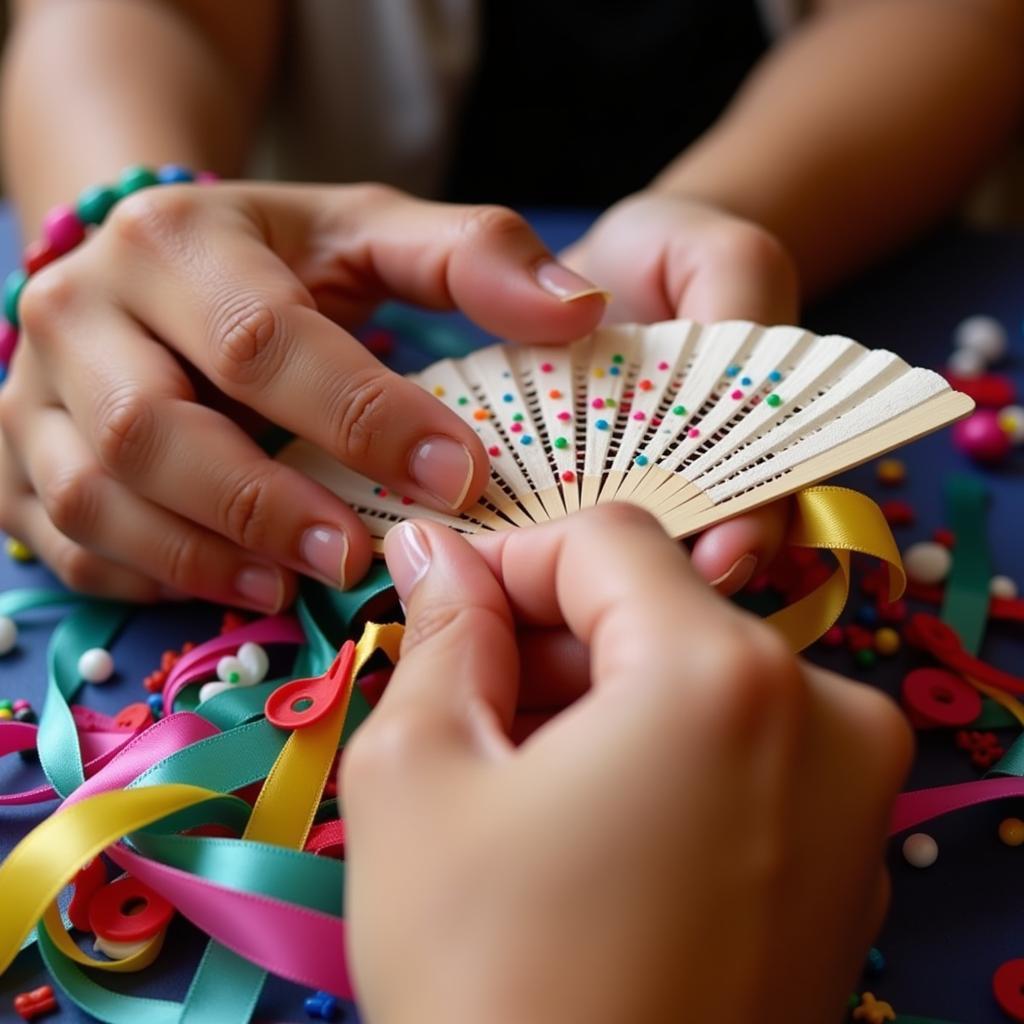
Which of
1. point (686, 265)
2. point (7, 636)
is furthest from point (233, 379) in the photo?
point (686, 265)

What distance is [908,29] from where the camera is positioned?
109 cm

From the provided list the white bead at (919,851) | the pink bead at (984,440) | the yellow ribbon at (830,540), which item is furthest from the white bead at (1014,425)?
the white bead at (919,851)

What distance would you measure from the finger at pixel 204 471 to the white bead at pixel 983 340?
0.57m

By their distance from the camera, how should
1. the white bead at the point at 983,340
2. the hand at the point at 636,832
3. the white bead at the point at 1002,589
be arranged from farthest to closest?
the white bead at the point at 983,340 → the white bead at the point at 1002,589 → the hand at the point at 636,832

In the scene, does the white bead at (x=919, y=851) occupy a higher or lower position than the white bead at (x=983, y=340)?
higher

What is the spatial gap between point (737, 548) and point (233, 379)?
0.96ft

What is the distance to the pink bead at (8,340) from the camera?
812mm

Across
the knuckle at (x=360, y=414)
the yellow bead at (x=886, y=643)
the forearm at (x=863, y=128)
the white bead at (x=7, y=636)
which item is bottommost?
the yellow bead at (x=886, y=643)

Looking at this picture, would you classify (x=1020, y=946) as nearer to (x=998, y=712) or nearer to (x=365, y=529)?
(x=998, y=712)

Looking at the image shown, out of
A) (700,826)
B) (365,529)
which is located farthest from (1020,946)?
(365,529)

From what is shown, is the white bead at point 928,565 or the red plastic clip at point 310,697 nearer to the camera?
the red plastic clip at point 310,697

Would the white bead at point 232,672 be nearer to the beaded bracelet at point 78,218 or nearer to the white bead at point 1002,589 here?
the beaded bracelet at point 78,218

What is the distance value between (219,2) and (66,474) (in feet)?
2.14

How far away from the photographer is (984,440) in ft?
2.60
